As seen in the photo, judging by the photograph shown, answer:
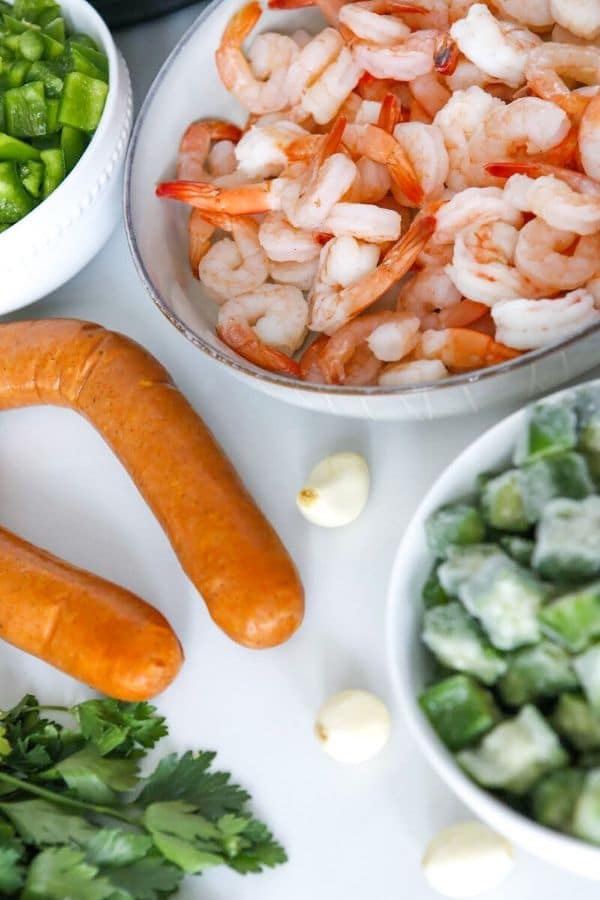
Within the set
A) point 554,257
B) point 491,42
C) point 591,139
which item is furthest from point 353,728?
point 491,42

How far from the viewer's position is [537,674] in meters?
0.80

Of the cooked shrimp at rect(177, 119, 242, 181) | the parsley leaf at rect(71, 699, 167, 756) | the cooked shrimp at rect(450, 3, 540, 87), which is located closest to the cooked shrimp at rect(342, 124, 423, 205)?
the cooked shrimp at rect(450, 3, 540, 87)

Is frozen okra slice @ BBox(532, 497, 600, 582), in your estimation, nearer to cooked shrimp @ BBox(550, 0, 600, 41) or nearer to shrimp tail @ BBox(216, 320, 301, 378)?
shrimp tail @ BBox(216, 320, 301, 378)

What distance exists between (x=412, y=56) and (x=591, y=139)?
0.76 feet

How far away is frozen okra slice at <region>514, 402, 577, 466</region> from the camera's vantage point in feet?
2.85

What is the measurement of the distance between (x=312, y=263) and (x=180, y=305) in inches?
5.8

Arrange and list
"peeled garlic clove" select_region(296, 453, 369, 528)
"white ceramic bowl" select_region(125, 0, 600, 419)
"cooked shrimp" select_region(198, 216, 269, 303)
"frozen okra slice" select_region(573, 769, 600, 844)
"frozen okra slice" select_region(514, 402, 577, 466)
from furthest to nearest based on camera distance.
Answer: "cooked shrimp" select_region(198, 216, 269, 303)
"peeled garlic clove" select_region(296, 453, 369, 528)
"white ceramic bowl" select_region(125, 0, 600, 419)
"frozen okra slice" select_region(514, 402, 577, 466)
"frozen okra slice" select_region(573, 769, 600, 844)

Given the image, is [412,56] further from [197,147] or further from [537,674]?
[537,674]

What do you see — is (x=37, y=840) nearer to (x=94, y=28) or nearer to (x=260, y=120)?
(x=260, y=120)

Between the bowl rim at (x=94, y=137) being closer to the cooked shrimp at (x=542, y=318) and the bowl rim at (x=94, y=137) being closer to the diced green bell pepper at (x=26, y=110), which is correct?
the diced green bell pepper at (x=26, y=110)

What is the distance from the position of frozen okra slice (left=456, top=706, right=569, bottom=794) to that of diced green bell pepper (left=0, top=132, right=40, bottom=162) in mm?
831

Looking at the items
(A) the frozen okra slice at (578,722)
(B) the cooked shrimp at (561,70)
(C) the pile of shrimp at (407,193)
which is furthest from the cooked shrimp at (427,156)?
(A) the frozen okra slice at (578,722)

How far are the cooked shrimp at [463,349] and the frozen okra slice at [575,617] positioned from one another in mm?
281

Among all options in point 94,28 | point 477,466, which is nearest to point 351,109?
point 94,28
